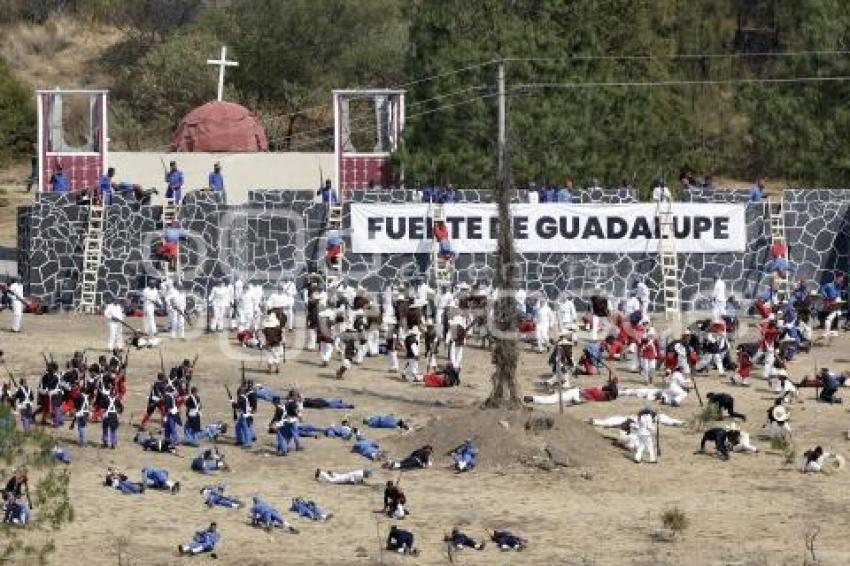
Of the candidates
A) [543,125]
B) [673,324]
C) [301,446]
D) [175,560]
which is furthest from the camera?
[543,125]

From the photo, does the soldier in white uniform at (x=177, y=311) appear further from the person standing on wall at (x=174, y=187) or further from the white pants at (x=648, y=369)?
the white pants at (x=648, y=369)

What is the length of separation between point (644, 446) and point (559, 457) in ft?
4.95

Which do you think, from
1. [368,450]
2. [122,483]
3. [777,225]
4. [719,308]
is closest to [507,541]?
[368,450]

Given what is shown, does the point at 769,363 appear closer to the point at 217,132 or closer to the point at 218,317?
the point at 218,317

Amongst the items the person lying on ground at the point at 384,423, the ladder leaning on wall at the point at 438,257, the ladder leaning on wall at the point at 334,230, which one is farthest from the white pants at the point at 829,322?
the person lying on ground at the point at 384,423

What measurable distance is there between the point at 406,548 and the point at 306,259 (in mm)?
19715

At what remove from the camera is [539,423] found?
35562 mm

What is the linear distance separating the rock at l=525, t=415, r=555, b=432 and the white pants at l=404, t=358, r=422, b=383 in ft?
19.7

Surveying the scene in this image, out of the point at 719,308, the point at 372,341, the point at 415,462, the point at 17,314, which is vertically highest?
the point at 719,308

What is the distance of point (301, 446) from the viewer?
35781 mm

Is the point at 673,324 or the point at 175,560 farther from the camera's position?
the point at 673,324

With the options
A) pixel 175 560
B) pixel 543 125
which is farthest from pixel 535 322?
pixel 175 560

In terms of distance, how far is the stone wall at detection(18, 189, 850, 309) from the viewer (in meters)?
49.1

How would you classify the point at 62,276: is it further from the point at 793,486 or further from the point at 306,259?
the point at 793,486
